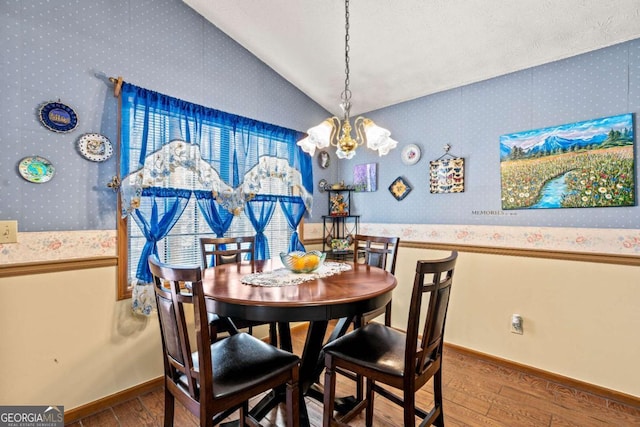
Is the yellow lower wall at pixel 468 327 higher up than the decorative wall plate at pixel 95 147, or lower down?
lower down

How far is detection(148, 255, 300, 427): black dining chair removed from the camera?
1.15 meters

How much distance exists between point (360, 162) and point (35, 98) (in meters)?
2.81

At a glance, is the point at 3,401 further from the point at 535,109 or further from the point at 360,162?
the point at 535,109

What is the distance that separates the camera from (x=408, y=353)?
4.30ft

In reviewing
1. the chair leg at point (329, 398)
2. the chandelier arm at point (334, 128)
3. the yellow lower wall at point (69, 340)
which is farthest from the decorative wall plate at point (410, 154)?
the yellow lower wall at point (69, 340)

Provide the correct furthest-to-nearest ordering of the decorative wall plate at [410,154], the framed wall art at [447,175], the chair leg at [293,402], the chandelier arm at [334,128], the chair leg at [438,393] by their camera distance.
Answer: the decorative wall plate at [410,154], the framed wall art at [447,175], the chandelier arm at [334,128], the chair leg at [438,393], the chair leg at [293,402]

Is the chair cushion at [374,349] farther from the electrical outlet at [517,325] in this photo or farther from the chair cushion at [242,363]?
the electrical outlet at [517,325]

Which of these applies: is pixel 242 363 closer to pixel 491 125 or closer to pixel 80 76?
pixel 80 76

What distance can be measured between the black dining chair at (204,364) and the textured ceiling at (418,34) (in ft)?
6.71

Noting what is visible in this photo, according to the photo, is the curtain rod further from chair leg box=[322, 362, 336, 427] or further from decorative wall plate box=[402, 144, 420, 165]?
decorative wall plate box=[402, 144, 420, 165]

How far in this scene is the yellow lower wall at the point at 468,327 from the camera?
173 centimetres

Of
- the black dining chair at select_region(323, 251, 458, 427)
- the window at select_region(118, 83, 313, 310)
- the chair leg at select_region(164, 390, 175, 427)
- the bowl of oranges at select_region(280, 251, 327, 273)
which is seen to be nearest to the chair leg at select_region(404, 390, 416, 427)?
the black dining chair at select_region(323, 251, 458, 427)

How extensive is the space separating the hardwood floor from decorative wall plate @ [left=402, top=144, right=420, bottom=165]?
1.98m

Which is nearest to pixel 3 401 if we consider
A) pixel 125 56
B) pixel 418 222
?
pixel 125 56
